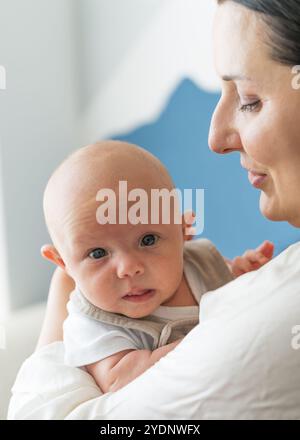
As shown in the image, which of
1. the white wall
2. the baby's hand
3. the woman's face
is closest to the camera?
the woman's face

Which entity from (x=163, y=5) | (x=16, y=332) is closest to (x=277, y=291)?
(x=16, y=332)

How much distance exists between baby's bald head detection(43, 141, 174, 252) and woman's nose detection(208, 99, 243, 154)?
0.38 ft

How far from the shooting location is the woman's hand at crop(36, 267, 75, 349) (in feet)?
3.49

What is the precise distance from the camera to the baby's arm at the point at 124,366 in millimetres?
875

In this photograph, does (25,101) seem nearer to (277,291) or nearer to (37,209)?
(37,209)

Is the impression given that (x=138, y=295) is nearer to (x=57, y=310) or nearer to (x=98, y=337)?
(x=98, y=337)

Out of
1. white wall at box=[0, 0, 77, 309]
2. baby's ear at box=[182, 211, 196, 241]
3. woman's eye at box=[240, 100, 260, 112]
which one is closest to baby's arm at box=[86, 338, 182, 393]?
baby's ear at box=[182, 211, 196, 241]

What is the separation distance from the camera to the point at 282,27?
2.50ft

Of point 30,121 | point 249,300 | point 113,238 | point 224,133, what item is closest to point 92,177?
point 113,238

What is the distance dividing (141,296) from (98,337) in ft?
0.29

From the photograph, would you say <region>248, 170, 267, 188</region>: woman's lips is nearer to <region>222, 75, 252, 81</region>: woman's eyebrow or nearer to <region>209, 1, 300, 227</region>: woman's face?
<region>209, 1, 300, 227</region>: woman's face

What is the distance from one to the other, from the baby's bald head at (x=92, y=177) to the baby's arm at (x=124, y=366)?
19 cm

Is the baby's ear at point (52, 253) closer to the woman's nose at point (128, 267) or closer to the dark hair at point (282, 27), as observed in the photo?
the woman's nose at point (128, 267)

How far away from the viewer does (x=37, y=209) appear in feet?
5.73
